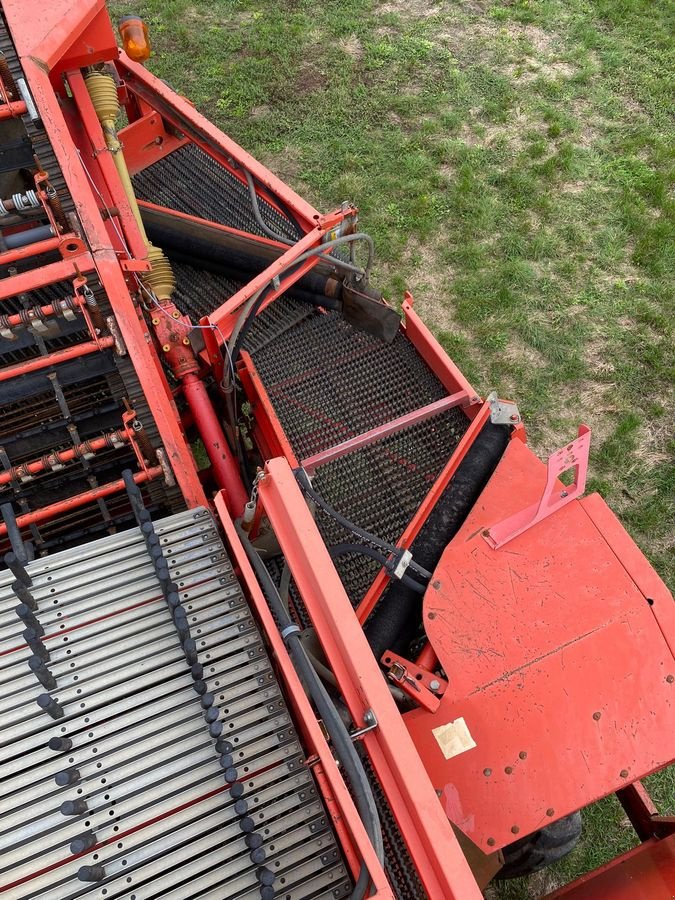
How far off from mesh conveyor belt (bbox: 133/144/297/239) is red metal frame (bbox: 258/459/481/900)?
9.45 feet

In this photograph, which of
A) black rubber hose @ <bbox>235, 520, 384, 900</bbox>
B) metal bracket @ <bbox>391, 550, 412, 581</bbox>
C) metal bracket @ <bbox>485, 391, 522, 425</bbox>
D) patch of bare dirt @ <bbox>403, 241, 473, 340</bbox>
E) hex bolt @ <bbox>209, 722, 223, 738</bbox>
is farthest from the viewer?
patch of bare dirt @ <bbox>403, 241, 473, 340</bbox>

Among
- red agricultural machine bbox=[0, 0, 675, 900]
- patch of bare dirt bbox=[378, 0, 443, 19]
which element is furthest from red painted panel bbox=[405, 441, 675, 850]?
patch of bare dirt bbox=[378, 0, 443, 19]

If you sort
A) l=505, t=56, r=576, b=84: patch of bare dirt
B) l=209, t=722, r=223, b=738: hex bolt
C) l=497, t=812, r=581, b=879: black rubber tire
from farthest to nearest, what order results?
l=505, t=56, r=576, b=84: patch of bare dirt
l=497, t=812, r=581, b=879: black rubber tire
l=209, t=722, r=223, b=738: hex bolt

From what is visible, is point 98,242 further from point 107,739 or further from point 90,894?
point 90,894

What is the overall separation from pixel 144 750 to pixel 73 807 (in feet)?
0.85

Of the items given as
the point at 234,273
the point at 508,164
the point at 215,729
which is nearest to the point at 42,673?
the point at 215,729

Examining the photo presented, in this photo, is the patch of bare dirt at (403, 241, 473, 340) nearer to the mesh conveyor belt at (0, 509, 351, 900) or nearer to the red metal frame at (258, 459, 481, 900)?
the red metal frame at (258, 459, 481, 900)

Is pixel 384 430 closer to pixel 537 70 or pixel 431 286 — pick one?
pixel 431 286

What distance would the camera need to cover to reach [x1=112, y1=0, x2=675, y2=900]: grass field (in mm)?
5133

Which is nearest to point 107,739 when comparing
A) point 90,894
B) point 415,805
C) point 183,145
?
point 90,894

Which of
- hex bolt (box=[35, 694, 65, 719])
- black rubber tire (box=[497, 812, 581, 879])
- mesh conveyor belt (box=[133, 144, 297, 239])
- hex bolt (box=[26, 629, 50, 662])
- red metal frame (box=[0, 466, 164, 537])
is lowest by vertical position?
black rubber tire (box=[497, 812, 581, 879])

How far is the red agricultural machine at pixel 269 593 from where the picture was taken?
203 centimetres

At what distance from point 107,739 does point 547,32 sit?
27.2ft

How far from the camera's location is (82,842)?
1.89 metres
